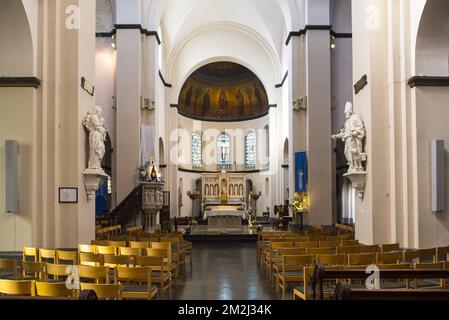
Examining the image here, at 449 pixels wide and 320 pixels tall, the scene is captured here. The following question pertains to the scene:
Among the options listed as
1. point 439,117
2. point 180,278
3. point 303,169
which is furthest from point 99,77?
point 439,117

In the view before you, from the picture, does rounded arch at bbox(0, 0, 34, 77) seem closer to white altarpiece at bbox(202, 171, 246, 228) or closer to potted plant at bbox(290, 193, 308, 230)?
potted plant at bbox(290, 193, 308, 230)

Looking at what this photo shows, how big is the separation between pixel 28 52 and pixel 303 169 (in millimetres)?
11477

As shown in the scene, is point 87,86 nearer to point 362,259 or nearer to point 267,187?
point 362,259

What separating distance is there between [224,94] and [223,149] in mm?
4157

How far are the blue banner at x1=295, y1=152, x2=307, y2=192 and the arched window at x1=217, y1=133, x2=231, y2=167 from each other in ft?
51.3

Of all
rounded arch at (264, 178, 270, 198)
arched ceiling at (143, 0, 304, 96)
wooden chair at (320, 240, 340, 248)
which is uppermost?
arched ceiling at (143, 0, 304, 96)

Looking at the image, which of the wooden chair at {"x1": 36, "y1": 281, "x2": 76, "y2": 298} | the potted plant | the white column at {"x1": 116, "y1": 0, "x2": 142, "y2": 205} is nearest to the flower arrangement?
the potted plant

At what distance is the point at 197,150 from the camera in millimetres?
33219

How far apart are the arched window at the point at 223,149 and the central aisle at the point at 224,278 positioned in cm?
1932

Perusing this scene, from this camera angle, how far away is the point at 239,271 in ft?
33.8

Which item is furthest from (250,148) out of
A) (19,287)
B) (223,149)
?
(19,287)

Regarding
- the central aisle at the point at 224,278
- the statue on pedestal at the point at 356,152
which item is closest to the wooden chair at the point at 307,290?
the central aisle at the point at 224,278

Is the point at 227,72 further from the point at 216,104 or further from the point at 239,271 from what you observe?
the point at 239,271

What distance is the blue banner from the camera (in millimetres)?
17656
